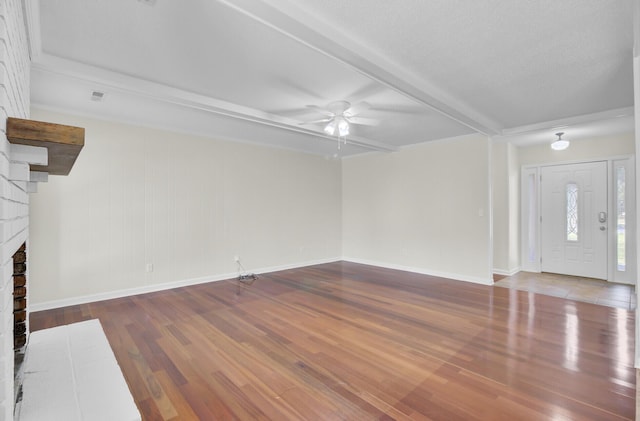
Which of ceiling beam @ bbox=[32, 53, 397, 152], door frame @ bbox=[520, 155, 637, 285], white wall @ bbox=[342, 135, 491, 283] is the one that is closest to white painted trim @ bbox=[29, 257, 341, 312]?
white wall @ bbox=[342, 135, 491, 283]

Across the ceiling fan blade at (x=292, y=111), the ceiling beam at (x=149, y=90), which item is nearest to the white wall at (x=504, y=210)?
the ceiling fan blade at (x=292, y=111)

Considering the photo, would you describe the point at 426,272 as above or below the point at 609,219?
below

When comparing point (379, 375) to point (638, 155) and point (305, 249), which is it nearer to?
point (638, 155)

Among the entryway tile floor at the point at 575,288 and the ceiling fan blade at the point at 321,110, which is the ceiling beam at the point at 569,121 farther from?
the ceiling fan blade at the point at 321,110

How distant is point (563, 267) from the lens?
5.67 m

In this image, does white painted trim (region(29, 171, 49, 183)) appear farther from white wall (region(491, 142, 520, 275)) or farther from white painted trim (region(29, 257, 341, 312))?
white wall (region(491, 142, 520, 275))

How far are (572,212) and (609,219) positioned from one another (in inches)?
20.5

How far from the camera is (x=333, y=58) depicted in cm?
241

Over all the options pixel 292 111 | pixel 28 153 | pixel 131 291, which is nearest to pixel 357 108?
pixel 292 111

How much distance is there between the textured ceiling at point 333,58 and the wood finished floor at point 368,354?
2447mm

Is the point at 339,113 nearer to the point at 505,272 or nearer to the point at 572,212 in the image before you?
the point at 505,272

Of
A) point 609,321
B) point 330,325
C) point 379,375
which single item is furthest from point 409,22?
point 609,321

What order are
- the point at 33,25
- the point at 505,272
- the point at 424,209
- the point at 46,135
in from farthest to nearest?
the point at 424,209
the point at 505,272
the point at 33,25
the point at 46,135

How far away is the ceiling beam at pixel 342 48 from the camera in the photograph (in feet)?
6.25
